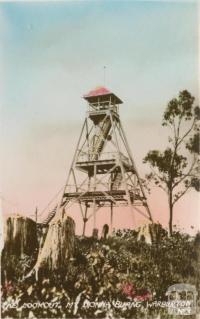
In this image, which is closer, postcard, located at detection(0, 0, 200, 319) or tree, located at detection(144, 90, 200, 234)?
postcard, located at detection(0, 0, 200, 319)

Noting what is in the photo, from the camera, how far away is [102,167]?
3.46 meters

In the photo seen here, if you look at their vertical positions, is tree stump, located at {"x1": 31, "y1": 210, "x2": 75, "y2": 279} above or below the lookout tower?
below

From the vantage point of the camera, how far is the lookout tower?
132 inches

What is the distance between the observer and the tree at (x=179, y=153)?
338 centimetres

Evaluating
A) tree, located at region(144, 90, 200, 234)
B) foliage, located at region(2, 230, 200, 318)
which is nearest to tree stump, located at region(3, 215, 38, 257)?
foliage, located at region(2, 230, 200, 318)

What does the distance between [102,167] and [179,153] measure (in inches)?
19.8

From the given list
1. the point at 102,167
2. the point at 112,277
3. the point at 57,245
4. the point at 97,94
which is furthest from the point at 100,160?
the point at 112,277

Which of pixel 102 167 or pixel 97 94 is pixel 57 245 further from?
pixel 97 94

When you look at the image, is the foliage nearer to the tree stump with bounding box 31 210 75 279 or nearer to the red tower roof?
the tree stump with bounding box 31 210 75 279

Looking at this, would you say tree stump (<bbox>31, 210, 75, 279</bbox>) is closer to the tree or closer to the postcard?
the postcard

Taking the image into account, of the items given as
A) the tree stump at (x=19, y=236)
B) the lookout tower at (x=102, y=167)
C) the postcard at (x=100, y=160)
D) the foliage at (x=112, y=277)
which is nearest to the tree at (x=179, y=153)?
the postcard at (x=100, y=160)

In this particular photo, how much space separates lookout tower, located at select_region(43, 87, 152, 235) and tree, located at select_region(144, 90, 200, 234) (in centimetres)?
15

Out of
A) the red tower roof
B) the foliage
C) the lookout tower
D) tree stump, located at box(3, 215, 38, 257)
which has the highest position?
the red tower roof

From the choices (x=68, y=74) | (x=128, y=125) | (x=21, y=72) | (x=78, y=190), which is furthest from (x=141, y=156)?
(x=21, y=72)
